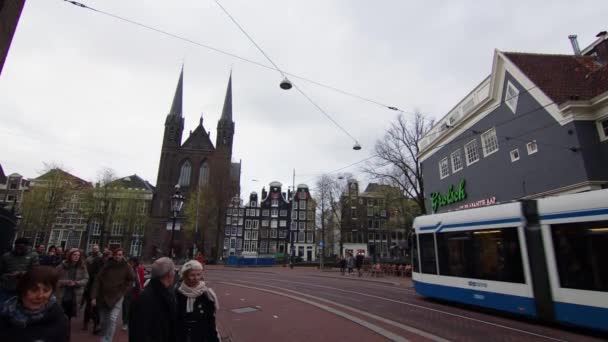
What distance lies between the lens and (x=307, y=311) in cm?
963

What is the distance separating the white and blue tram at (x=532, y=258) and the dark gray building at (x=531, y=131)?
25.2 ft

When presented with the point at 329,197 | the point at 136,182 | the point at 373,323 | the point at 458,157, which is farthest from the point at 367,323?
the point at 136,182

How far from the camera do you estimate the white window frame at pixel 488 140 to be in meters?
18.0

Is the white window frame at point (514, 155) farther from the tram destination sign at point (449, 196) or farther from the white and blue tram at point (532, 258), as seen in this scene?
the white and blue tram at point (532, 258)

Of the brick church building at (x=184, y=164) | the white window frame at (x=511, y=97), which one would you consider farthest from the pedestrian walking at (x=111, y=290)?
the brick church building at (x=184, y=164)

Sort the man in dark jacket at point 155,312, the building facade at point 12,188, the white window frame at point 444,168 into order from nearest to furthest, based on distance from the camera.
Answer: the man in dark jacket at point 155,312 → the white window frame at point 444,168 → the building facade at point 12,188

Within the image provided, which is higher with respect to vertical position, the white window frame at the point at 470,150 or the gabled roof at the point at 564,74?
the gabled roof at the point at 564,74

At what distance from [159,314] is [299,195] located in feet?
198

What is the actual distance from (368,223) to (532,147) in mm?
42203

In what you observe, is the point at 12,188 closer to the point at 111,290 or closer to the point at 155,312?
the point at 111,290

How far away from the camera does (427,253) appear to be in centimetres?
1105

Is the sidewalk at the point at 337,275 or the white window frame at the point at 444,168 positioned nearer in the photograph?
the sidewalk at the point at 337,275

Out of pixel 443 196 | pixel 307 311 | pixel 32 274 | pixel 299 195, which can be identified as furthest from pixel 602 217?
pixel 299 195

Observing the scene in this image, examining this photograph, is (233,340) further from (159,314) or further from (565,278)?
(565,278)
